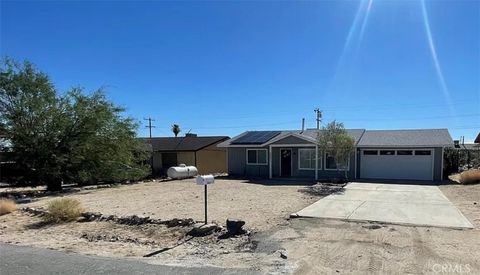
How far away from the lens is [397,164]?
2372cm

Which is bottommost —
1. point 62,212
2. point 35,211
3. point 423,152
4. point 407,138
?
point 35,211

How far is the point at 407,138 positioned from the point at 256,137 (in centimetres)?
1001

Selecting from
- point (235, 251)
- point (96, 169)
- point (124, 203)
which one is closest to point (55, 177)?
point (96, 169)

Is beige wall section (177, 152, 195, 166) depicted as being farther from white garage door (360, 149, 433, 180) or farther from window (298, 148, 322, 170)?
white garage door (360, 149, 433, 180)

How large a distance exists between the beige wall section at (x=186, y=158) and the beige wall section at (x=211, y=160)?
526mm

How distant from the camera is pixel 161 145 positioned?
121ft

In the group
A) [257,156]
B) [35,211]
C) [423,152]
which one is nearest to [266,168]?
[257,156]

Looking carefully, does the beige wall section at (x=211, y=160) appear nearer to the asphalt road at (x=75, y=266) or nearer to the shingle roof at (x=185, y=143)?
the shingle roof at (x=185, y=143)

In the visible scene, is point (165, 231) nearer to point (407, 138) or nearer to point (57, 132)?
point (57, 132)

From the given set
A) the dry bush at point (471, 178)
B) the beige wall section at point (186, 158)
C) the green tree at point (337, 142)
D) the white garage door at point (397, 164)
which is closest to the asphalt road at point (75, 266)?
the green tree at point (337, 142)

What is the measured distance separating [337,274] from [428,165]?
1948cm

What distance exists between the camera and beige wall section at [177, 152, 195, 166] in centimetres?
3438

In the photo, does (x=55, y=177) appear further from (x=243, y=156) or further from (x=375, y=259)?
(x=375, y=259)

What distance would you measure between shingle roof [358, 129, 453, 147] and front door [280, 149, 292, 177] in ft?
15.5
